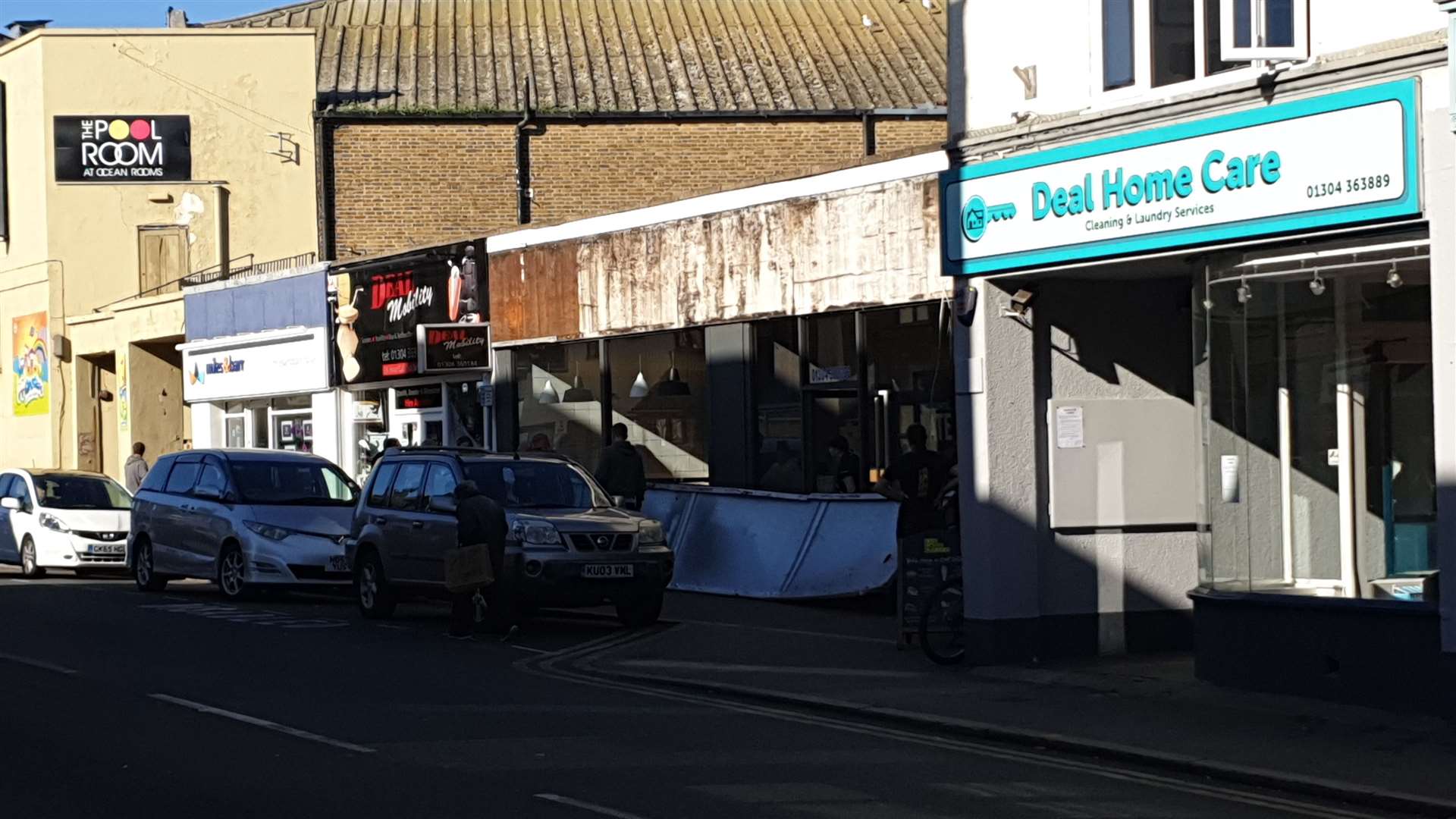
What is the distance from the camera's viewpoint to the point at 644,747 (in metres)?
11.2

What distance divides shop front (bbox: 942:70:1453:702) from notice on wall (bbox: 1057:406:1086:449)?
0.02 m

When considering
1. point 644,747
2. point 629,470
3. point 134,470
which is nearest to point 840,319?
point 629,470

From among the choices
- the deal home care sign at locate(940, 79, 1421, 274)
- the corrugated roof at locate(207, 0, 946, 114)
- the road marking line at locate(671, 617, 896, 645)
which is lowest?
the road marking line at locate(671, 617, 896, 645)

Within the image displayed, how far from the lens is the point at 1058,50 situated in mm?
14336

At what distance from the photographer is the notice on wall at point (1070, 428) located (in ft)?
49.9

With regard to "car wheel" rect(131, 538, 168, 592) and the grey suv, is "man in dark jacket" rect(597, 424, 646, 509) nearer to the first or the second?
the grey suv

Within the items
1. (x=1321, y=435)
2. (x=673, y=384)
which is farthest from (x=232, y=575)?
(x=1321, y=435)

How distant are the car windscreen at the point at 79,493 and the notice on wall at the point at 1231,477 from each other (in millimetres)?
17236

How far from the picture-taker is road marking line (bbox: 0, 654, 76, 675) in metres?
14.6

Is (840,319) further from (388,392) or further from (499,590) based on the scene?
(388,392)

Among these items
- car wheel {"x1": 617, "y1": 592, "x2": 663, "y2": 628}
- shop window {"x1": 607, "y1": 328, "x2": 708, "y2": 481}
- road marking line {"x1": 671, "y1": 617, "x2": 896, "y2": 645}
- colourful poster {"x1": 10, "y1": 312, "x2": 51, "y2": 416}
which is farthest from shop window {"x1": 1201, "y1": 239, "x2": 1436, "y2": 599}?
colourful poster {"x1": 10, "y1": 312, "x2": 51, "y2": 416}

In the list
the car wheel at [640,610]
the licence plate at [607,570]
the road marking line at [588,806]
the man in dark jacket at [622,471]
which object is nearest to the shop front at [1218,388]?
the licence plate at [607,570]

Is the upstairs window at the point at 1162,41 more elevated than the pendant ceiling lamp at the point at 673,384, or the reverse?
the upstairs window at the point at 1162,41

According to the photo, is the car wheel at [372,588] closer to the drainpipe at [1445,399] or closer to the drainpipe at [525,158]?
the drainpipe at [1445,399]
